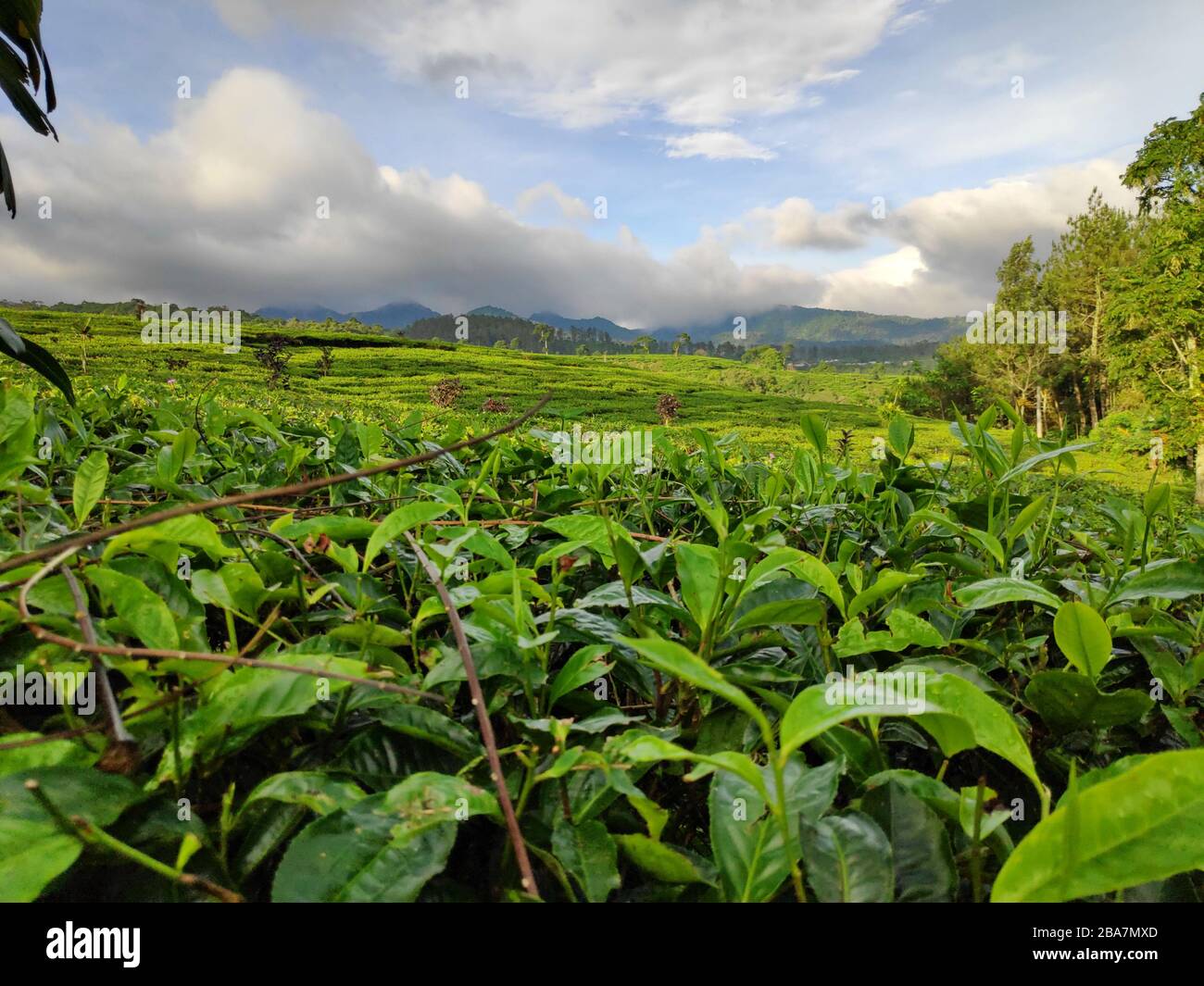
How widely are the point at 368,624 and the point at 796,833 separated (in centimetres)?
30

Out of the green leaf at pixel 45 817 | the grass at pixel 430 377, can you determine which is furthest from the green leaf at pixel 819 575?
the grass at pixel 430 377

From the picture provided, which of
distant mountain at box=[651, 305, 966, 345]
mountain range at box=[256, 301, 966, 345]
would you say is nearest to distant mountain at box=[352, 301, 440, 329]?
mountain range at box=[256, 301, 966, 345]

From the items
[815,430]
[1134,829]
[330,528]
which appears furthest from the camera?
[815,430]

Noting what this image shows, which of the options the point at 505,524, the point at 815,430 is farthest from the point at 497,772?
the point at 815,430

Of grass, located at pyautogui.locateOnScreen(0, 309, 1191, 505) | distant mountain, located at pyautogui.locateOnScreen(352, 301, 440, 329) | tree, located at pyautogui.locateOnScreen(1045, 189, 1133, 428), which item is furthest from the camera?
distant mountain, located at pyautogui.locateOnScreen(352, 301, 440, 329)

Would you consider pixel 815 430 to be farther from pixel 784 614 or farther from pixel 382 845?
pixel 382 845

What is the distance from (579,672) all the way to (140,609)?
0.93ft

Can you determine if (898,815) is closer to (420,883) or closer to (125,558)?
(420,883)

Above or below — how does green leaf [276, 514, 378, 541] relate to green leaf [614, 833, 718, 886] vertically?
above

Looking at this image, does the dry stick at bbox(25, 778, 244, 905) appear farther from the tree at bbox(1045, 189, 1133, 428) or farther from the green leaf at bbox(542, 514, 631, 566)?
the tree at bbox(1045, 189, 1133, 428)

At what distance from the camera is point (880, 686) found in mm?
386

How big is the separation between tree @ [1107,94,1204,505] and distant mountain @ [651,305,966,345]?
167120 mm

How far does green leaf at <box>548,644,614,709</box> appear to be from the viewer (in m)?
0.48

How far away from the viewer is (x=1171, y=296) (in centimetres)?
1485
